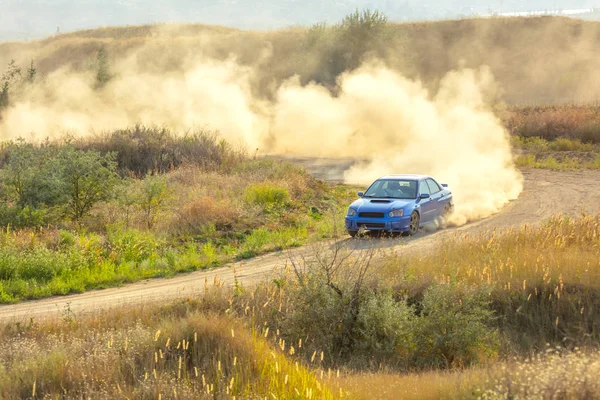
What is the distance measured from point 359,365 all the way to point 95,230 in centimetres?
1098

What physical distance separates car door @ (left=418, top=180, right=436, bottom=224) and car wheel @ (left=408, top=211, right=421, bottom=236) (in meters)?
0.31

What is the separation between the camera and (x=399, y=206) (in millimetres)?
20031

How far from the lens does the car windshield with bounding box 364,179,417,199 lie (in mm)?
21047

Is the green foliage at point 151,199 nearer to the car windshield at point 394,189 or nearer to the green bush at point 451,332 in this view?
the car windshield at point 394,189

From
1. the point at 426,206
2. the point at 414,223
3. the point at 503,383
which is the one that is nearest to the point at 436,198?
the point at 426,206

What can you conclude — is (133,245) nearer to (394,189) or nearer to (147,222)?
(147,222)

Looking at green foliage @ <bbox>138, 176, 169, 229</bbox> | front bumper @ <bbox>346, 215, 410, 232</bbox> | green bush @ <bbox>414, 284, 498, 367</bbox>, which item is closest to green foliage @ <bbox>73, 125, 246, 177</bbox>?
green foliage @ <bbox>138, 176, 169, 229</bbox>

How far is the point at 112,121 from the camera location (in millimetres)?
47094

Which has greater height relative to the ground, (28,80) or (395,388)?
(28,80)

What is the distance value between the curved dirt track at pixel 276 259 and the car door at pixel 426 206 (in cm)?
54

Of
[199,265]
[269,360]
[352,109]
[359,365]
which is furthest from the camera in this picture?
[352,109]

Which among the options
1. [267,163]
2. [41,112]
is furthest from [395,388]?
[41,112]

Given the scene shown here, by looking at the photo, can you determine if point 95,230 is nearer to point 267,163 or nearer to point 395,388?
point 267,163

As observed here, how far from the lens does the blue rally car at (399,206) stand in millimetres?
19828
